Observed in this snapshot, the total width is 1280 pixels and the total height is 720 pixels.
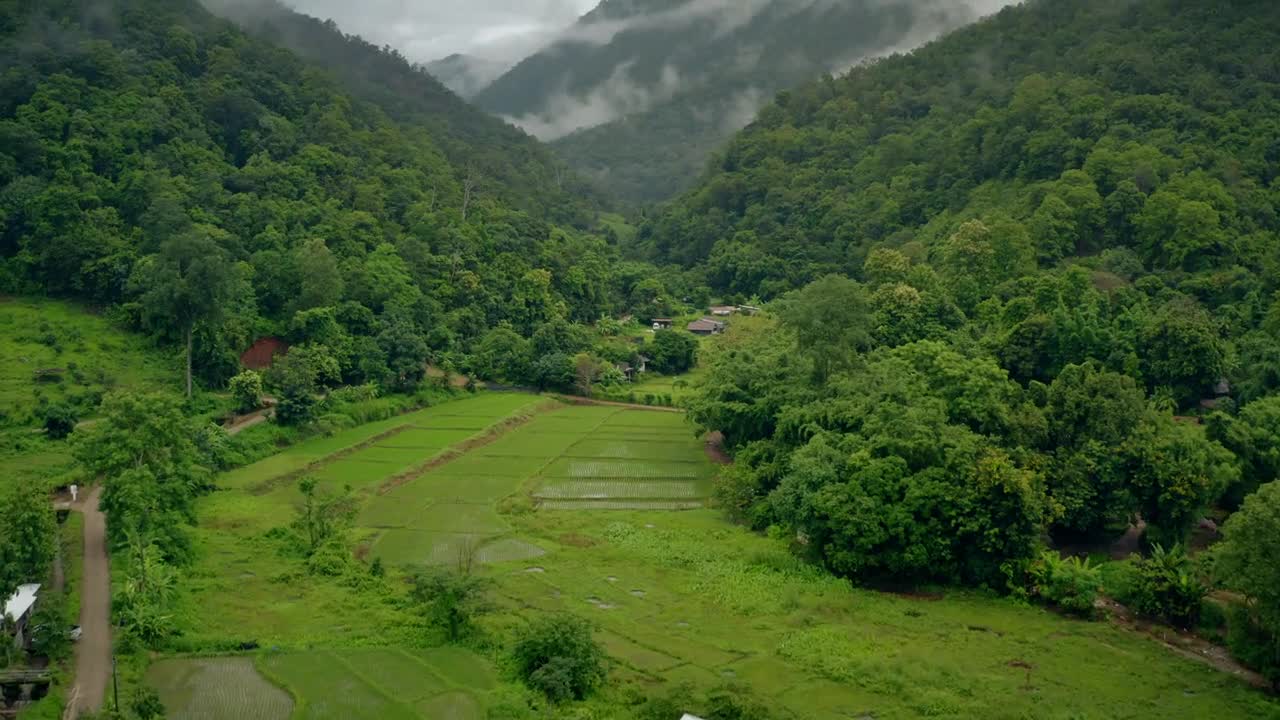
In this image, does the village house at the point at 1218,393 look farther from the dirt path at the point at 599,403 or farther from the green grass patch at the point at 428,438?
the green grass patch at the point at 428,438

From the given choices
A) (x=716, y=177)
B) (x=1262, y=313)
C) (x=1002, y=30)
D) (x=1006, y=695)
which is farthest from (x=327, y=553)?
(x=1002, y=30)

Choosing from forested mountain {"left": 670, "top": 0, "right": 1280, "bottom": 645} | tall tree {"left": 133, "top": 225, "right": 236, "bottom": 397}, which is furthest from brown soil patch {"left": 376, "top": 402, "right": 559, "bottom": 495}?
tall tree {"left": 133, "top": 225, "right": 236, "bottom": 397}

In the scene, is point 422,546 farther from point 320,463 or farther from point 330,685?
point 320,463

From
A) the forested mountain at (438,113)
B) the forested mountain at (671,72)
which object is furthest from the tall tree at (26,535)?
the forested mountain at (671,72)

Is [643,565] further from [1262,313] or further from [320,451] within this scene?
[1262,313]

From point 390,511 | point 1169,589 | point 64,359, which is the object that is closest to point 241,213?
point 64,359

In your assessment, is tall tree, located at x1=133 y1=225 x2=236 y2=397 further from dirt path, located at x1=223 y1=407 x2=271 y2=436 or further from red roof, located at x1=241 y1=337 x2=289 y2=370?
red roof, located at x1=241 y1=337 x2=289 y2=370
